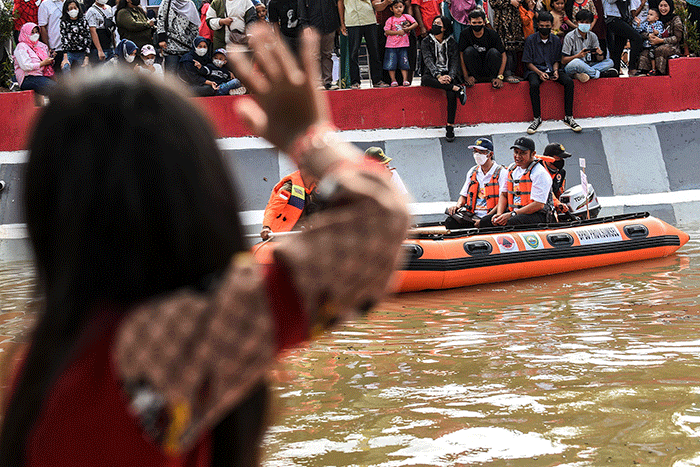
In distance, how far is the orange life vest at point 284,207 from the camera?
26.5 feet

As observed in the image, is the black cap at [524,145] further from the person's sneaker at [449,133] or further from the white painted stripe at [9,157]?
the white painted stripe at [9,157]

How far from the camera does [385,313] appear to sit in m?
7.62

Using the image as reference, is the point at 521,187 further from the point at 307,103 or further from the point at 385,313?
the point at 307,103

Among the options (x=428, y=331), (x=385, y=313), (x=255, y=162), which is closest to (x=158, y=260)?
(x=428, y=331)

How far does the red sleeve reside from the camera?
1.08 m

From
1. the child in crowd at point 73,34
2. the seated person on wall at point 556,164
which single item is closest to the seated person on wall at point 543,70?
the seated person on wall at point 556,164

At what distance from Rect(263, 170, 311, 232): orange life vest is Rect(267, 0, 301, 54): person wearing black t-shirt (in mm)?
5188

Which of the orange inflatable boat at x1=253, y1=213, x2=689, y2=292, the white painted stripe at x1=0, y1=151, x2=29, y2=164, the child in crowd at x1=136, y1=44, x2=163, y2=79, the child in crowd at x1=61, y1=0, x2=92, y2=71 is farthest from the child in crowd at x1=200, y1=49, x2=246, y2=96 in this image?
the orange inflatable boat at x1=253, y1=213, x2=689, y2=292

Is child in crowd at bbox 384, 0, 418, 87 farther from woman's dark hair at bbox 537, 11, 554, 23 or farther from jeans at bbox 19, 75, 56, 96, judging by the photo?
jeans at bbox 19, 75, 56, 96

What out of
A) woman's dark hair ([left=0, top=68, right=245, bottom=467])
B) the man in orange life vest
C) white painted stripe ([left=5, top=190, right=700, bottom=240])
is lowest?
white painted stripe ([left=5, top=190, right=700, bottom=240])

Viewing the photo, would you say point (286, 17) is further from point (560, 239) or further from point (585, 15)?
point (560, 239)

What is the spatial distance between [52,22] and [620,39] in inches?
363

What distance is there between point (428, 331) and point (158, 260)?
224 inches

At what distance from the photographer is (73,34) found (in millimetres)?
12086
